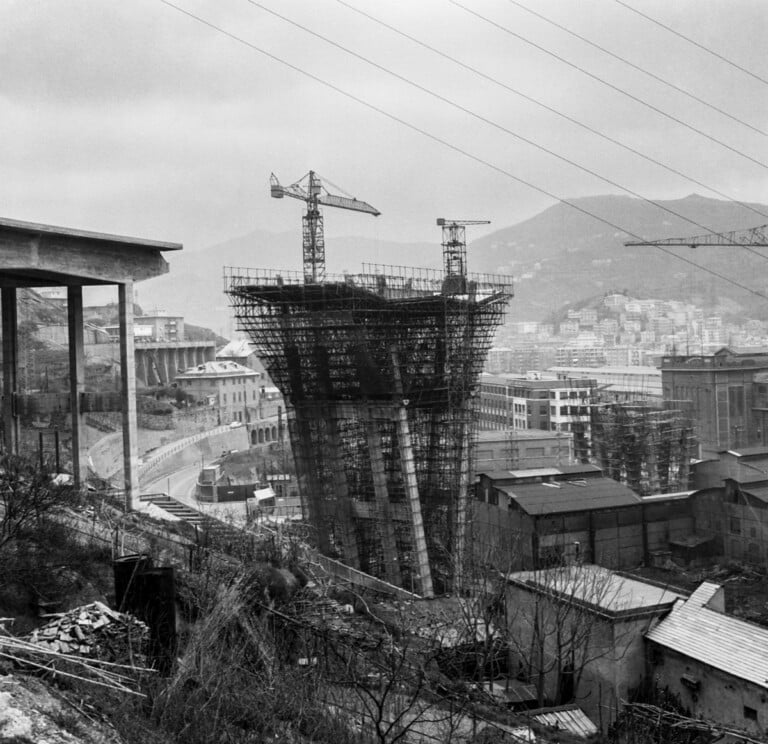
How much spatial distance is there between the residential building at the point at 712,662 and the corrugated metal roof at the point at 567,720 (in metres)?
1.18

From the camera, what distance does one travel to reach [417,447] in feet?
66.3

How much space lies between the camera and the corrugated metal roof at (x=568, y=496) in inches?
710

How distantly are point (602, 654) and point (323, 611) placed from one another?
299cm

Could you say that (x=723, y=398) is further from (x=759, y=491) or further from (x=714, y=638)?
(x=714, y=638)

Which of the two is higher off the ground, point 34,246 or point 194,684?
point 34,246

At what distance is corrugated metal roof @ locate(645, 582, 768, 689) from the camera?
871 centimetres

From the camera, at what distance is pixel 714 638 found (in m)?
9.31

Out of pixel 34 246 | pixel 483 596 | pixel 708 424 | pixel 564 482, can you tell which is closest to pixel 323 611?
pixel 483 596

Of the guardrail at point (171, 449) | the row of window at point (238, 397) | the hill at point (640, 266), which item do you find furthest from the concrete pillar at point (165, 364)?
the hill at point (640, 266)

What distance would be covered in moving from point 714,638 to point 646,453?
18471 millimetres

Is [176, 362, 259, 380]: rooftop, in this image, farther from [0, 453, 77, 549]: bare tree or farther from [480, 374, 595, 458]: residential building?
[0, 453, 77, 549]: bare tree

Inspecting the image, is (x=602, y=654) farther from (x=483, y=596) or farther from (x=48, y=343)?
(x=48, y=343)

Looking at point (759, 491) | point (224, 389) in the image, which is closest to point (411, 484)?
point (759, 491)

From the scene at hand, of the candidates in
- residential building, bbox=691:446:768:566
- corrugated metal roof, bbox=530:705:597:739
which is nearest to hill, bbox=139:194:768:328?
residential building, bbox=691:446:768:566
